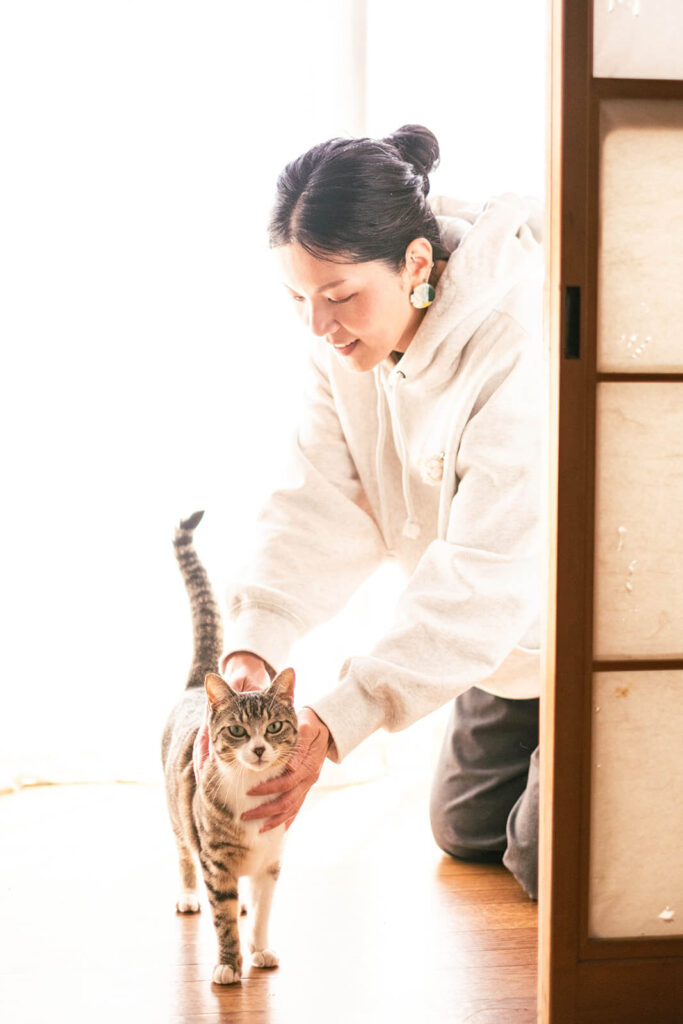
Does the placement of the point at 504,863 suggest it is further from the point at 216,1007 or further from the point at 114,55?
the point at 114,55

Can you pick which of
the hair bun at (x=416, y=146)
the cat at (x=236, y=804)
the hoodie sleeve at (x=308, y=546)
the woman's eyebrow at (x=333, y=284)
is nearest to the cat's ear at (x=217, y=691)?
the cat at (x=236, y=804)

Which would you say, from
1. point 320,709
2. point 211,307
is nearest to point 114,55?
point 211,307

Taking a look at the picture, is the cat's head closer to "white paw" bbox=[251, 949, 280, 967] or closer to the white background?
"white paw" bbox=[251, 949, 280, 967]

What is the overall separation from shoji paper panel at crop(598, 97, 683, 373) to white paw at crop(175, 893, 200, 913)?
3.84ft

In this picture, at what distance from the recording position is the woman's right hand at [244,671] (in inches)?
69.2

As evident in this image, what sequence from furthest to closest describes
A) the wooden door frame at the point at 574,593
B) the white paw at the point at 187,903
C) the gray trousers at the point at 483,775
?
the gray trousers at the point at 483,775
the white paw at the point at 187,903
the wooden door frame at the point at 574,593

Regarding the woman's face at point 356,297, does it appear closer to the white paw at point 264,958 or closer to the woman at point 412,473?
the woman at point 412,473

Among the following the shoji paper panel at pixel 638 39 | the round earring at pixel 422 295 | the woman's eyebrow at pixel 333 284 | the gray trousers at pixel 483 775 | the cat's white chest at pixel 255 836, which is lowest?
the gray trousers at pixel 483 775

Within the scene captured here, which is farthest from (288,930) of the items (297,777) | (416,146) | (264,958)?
(416,146)

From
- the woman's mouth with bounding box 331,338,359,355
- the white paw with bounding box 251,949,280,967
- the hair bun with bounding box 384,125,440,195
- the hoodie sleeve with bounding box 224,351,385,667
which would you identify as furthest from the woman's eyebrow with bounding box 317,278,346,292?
the white paw with bounding box 251,949,280,967

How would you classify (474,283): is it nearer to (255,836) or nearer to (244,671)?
(244,671)

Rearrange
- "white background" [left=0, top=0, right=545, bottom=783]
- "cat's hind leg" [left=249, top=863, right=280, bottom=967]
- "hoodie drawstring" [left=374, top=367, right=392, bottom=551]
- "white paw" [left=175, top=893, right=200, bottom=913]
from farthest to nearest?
"white background" [left=0, top=0, right=545, bottom=783] < "hoodie drawstring" [left=374, top=367, right=392, bottom=551] < "white paw" [left=175, top=893, right=200, bottom=913] < "cat's hind leg" [left=249, top=863, right=280, bottom=967]

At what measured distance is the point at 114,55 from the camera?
2547 mm

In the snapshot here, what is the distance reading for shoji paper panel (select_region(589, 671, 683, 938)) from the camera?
1.40 m
